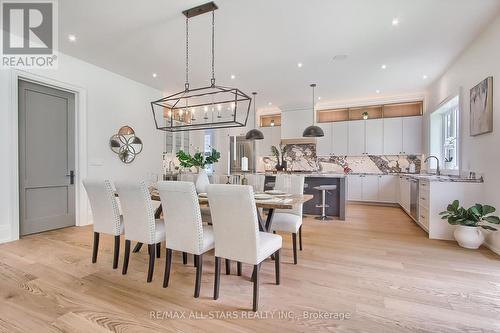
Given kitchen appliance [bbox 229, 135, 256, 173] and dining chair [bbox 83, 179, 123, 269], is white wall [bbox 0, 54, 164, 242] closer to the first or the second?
dining chair [bbox 83, 179, 123, 269]

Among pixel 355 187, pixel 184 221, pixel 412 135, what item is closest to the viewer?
pixel 184 221

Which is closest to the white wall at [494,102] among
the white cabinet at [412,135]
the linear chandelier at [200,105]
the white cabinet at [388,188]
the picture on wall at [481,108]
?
the picture on wall at [481,108]

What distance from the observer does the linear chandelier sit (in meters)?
2.80

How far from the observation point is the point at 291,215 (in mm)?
3029

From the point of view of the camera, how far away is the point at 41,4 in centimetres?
285

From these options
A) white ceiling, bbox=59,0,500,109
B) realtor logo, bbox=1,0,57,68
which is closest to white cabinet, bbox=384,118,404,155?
white ceiling, bbox=59,0,500,109

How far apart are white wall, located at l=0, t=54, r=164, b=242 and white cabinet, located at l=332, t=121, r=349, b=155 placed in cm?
466

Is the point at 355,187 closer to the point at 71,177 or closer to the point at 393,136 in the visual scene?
the point at 393,136

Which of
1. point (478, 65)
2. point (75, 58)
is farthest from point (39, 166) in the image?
point (478, 65)

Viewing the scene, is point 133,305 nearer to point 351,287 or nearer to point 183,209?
point 183,209

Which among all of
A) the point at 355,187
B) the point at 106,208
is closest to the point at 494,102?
the point at 355,187

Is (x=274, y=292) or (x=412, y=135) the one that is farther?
(x=412, y=135)

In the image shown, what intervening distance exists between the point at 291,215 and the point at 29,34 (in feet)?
14.0

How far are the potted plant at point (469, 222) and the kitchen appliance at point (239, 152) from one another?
5.39 meters
